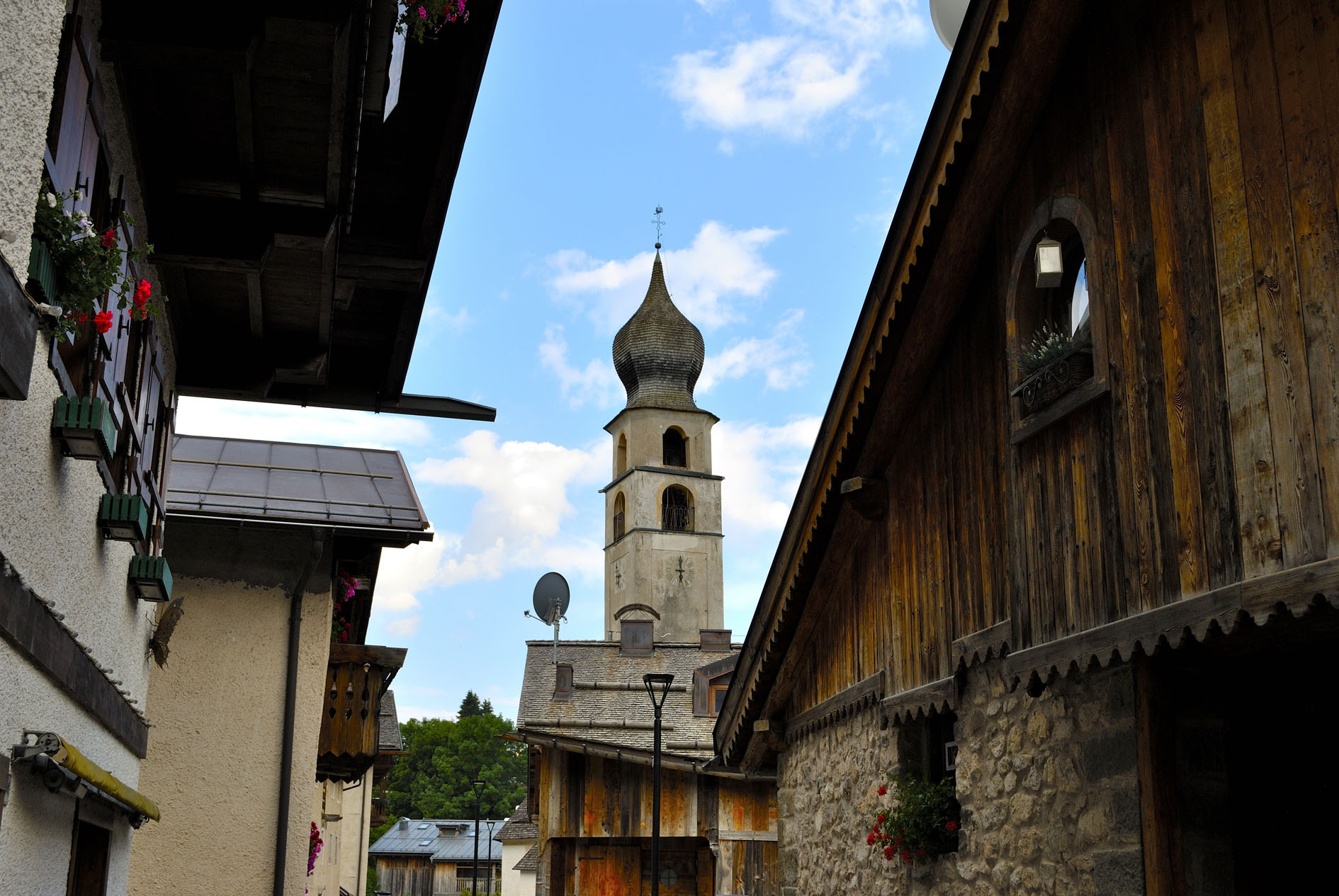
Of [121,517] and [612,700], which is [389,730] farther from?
[121,517]

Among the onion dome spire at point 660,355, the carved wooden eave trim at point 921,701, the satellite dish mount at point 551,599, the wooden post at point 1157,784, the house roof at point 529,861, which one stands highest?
the onion dome spire at point 660,355

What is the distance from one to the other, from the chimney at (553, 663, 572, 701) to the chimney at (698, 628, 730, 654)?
4.44 metres

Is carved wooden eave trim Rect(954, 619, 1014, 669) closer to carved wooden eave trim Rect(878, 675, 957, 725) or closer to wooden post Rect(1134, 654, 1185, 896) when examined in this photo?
carved wooden eave trim Rect(878, 675, 957, 725)

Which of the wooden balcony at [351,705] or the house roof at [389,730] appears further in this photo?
the house roof at [389,730]

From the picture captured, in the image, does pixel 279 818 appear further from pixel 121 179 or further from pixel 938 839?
pixel 121 179

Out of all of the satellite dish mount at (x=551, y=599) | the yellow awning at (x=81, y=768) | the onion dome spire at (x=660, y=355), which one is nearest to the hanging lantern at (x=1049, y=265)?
the yellow awning at (x=81, y=768)

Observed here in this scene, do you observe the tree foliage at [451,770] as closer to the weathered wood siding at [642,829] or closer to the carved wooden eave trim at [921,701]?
the weathered wood siding at [642,829]

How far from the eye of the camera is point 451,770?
81.9 meters

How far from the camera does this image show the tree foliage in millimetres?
79375

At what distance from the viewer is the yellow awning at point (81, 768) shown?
14.8 feet

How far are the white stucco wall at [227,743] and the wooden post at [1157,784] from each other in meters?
7.30

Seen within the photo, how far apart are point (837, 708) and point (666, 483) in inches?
1926

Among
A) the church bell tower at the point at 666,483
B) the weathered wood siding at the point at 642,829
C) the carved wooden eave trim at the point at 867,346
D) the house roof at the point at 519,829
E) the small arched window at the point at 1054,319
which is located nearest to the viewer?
the small arched window at the point at 1054,319

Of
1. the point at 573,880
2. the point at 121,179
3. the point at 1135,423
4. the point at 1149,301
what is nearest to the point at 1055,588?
the point at 1135,423
